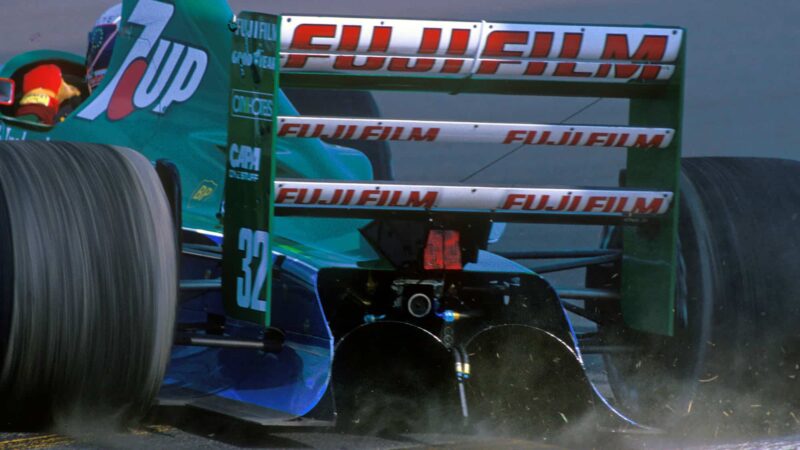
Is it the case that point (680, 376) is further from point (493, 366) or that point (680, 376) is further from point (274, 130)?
point (274, 130)

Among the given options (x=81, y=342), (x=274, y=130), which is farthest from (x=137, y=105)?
(x=81, y=342)

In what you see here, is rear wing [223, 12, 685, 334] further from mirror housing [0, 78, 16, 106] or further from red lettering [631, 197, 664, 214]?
mirror housing [0, 78, 16, 106]

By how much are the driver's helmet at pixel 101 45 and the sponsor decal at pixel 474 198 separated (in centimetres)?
343

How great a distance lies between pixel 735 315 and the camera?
4594 mm

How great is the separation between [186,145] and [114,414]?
1.77 m

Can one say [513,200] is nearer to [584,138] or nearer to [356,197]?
[584,138]

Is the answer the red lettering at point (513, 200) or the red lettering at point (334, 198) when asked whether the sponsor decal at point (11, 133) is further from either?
→ the red lettering at point (513, 200)

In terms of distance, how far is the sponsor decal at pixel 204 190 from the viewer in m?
5.31

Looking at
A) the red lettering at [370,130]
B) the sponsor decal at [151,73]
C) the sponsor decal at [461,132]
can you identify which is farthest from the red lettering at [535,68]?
the sponsor decal at [151,73]

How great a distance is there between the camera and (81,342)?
3744mm

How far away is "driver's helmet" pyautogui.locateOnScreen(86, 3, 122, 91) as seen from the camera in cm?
730

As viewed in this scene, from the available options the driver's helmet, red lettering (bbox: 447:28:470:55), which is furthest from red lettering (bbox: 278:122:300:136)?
the driver's helmet

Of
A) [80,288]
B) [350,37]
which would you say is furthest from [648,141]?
[80,288]

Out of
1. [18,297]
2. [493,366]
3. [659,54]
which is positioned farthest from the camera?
[493,366]
